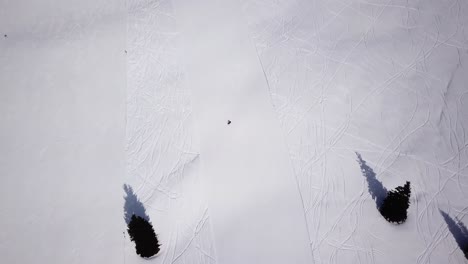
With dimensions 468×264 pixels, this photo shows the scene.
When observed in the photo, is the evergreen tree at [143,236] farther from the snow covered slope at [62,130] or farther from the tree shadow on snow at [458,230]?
the tree shadow on snow at [458,230]

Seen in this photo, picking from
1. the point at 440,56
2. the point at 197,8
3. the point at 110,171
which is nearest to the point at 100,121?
the point at 110,171

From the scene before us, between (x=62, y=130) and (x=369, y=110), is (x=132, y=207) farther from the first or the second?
(x=369, y=110)

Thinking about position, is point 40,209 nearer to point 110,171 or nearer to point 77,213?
point 77,213

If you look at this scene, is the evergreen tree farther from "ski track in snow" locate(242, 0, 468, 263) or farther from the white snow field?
"ski track in snow" locate(242, 0, 468, 263)

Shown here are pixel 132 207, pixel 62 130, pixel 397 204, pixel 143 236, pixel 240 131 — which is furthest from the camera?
pixel 62 130

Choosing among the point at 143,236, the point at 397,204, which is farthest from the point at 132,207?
the point at 397,204

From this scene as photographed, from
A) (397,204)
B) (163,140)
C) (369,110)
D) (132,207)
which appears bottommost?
(132,207)
